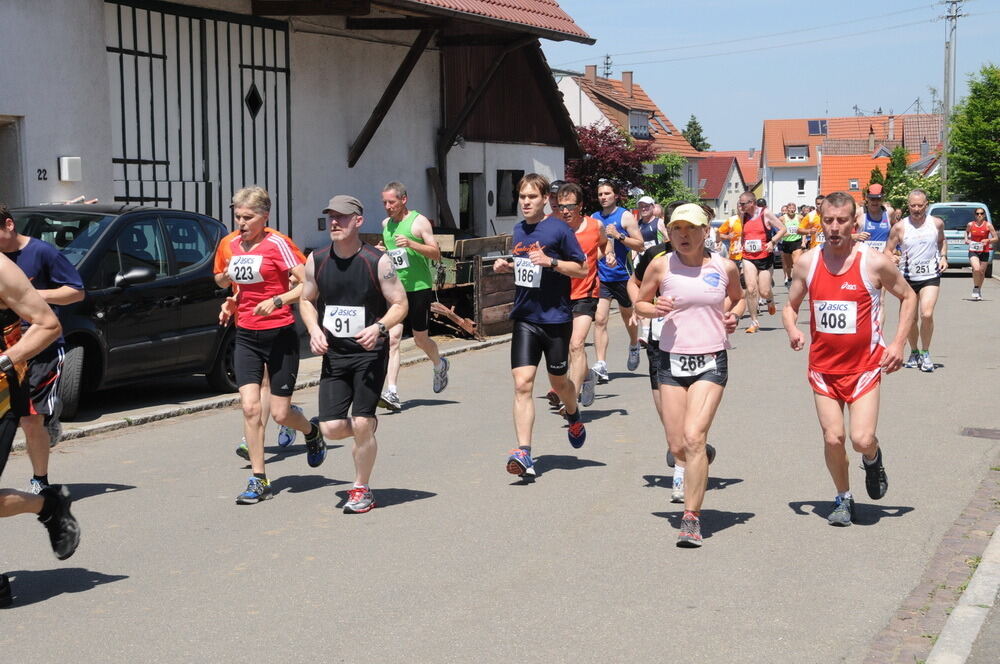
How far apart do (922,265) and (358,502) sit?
8.42 metres

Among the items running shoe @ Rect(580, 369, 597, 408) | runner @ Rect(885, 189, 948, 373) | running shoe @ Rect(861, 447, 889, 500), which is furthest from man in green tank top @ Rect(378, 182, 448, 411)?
runner @ Rect(885, 189, 948, 373)

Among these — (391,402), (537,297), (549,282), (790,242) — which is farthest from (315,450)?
(790,242)

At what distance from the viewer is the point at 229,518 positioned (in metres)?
7.51

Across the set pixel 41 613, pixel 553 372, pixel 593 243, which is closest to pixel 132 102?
pixel 593 243

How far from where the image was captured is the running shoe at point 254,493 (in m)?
7.87

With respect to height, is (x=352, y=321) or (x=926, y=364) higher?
(x=352, y=321)

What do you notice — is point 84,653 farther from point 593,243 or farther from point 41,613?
point 593,243

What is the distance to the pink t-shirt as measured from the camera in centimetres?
695

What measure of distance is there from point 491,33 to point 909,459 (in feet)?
47.2

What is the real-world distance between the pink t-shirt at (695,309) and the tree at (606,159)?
43.0 metres

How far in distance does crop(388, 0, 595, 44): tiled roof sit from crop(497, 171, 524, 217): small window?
410cm

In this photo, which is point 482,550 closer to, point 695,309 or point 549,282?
point 695,309

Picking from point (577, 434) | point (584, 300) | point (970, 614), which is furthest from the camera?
point (584, 300)

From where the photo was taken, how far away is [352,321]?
7.42 meters
